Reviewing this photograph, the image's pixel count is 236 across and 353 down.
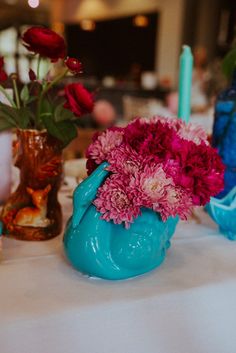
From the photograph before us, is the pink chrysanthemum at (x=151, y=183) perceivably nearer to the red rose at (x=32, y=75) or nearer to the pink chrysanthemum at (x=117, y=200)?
the pink chrysanthemum at (x=117, y=200)

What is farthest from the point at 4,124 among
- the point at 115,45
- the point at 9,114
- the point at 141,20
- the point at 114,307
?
the point at 115,45

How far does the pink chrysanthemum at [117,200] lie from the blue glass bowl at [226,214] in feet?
0.83

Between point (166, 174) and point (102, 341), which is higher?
point (166, 174)

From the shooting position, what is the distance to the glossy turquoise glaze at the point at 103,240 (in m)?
0.55

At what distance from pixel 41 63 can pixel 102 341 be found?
1.46ft

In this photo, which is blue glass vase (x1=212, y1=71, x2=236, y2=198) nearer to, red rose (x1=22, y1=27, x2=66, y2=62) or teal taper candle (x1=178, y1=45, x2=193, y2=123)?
teal taper candle (x1=178, y1=45, x2=193, y2=123)

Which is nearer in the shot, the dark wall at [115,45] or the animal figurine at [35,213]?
the animal figurine at [35,213]

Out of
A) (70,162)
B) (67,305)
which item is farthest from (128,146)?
(70,162)

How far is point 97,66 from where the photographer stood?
748cm

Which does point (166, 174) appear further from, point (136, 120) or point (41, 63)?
point (41, 63)

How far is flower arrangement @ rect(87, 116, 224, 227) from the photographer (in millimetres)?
515

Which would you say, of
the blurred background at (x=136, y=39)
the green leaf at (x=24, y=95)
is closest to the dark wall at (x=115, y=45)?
the blurred background at (x=136, y=39)

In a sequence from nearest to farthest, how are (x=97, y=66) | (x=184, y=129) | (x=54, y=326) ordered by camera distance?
(x=54, y=326)
(x=184, y=129)
(x=97, y=66)

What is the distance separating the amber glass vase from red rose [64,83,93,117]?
66 millimetres
